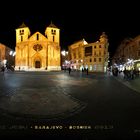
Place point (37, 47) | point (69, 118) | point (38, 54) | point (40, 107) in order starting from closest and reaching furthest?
1. point (69, 118)
2. point (40, 107)
3. point (38, 54)
4. point (37, 47)

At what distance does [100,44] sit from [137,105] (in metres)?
68.6

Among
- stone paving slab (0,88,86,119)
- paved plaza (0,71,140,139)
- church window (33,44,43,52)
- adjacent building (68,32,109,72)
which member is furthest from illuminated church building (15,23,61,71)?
paved plaza (0,71,140,139)

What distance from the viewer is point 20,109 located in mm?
8508

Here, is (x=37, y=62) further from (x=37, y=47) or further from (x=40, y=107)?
(x=40, y=107)

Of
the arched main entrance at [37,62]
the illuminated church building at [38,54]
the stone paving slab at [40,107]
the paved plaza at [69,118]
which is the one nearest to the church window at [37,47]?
the illuminated church building at [38,54]

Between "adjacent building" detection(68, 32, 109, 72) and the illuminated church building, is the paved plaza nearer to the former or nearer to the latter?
the illuminated church building

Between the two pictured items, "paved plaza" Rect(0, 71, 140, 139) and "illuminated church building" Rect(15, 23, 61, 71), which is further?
"illuminated church building" Rect(15, 23, 61, 71)

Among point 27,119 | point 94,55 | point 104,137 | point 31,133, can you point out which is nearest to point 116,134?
point 104,137

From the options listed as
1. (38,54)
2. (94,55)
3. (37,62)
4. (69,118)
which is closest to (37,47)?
(38,54)

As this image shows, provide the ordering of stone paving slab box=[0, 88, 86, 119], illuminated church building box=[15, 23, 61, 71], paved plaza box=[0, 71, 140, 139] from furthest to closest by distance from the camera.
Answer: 1. illuminated church building box=[15, 23, 61, 71]
2. stone paving slab box=[0, 88, 86, 119]
3. paved plaza box=[0, 71, 140, 139]

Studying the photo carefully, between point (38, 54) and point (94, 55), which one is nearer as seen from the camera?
point (38, 54)

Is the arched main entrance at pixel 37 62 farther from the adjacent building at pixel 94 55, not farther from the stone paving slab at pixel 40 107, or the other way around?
the stone paving slab at pixel 40 107

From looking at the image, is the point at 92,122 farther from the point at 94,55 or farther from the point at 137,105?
the point at 94,55

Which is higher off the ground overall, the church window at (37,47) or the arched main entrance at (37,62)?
the church window at (37,47)
